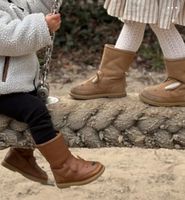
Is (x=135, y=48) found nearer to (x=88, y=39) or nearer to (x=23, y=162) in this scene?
(x=23, y=162)

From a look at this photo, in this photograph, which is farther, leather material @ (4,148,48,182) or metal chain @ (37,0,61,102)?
leather material @ (4,148,48,182)

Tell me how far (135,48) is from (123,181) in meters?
1.06

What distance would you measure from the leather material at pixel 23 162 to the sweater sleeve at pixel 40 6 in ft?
1.72

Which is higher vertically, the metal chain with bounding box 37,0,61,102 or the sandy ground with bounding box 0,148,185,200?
the metal chain with bounding box 37,0,61,102

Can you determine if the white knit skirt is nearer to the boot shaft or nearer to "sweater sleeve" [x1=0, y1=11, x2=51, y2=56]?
the boot shaft

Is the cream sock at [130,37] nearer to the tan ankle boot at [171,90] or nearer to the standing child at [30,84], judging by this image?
the tan ankle boot at [171,90]

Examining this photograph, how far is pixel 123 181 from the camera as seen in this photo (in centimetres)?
325

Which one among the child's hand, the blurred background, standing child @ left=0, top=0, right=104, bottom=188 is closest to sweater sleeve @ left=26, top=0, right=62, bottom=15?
standing child @ left=0, top=0, right=104, bottom=188

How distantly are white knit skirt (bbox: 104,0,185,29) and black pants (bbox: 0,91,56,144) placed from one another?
0.44 meters

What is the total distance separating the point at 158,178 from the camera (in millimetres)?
3297

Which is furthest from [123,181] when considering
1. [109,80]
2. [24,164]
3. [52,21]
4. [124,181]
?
[52,21]

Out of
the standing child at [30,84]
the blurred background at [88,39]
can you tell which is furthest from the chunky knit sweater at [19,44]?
the blurred background at [88,39]

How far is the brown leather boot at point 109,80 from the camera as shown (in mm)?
2299

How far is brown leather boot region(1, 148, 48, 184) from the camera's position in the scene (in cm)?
245
